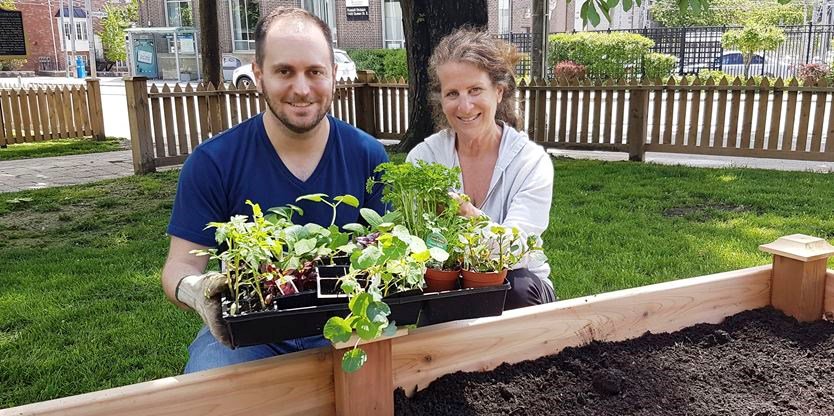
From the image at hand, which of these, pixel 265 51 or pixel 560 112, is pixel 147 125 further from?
pixel 265 51

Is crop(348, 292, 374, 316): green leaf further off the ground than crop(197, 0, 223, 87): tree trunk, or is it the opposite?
crop(197, 0, 223, 87): tree trunk

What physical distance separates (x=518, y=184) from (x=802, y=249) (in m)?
0.95

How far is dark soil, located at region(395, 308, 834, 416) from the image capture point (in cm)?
170

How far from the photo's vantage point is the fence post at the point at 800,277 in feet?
7.18

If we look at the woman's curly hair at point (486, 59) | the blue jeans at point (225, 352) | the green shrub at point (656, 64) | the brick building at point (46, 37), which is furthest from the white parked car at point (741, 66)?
the brick building at point (46, 37)

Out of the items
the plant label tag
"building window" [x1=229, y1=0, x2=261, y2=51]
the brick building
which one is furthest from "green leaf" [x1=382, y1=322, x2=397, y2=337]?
the brick building

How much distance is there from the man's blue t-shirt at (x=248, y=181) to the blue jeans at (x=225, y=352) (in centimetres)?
31

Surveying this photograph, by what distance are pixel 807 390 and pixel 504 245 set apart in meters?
0.92

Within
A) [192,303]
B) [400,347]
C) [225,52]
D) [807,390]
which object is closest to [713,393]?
[807,390]

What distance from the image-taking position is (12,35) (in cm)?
1448

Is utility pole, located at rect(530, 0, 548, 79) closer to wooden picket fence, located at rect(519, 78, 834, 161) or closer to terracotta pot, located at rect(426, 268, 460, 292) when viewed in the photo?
wooden picket fence, located at rect(519, 78, 834, 161)

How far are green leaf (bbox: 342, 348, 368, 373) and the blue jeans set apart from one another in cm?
36

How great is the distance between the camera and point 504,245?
1748 millimetres

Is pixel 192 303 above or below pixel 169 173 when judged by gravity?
above
